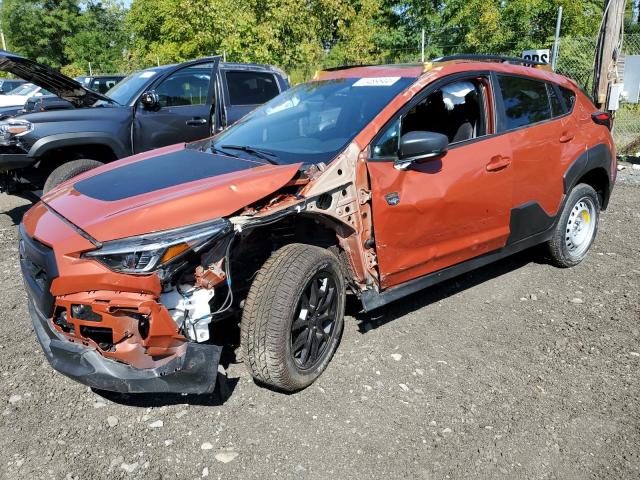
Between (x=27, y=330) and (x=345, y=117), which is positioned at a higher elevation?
(x=345, y=117)

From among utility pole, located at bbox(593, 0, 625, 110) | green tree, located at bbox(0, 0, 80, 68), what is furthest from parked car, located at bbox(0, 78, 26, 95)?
green tree, located at bbox(0, 0, 80, 68)

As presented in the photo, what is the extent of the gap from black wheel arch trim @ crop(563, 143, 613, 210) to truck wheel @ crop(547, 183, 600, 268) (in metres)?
0.16

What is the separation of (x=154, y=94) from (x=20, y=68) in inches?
57.9

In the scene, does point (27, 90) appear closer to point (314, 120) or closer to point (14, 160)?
point (14, 160)

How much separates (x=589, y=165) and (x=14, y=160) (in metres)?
5.86

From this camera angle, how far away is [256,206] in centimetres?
291

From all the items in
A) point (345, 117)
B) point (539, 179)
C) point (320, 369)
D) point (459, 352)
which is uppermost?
point (345, 117)

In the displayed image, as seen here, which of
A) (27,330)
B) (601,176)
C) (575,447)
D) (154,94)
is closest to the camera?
(575,447)

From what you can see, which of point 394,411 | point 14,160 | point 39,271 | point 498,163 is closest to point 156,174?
point 39,271

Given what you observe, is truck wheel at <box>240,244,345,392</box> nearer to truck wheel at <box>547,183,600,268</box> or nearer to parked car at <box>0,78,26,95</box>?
truck wheel at <box>547,183,600,268</box>

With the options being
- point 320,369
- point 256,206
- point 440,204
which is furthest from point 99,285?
point 440,204

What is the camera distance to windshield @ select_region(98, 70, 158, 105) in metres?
7.01

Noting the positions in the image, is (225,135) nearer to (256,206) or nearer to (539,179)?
(256,206)

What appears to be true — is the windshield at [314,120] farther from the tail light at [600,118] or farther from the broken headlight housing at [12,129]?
the broken headlight housing at [12,129]
